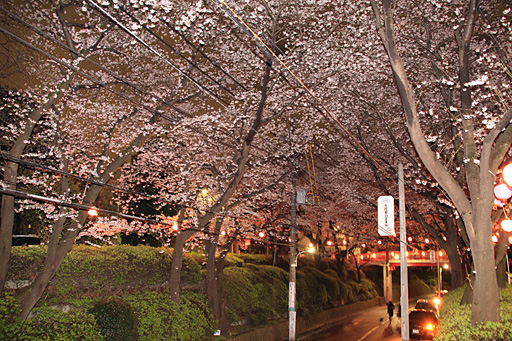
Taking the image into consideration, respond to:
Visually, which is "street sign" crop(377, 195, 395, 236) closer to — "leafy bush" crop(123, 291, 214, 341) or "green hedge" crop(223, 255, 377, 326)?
"leafy bush" crop(123, 291, 214, 341)

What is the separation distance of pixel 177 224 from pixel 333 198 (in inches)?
675

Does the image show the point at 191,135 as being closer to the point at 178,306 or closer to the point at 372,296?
the point at 178,306

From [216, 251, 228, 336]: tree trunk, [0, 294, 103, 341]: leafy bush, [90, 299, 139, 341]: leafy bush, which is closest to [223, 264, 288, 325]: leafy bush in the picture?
[216, 251, 228, 336]: tree trunk

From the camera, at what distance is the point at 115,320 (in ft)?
40.4

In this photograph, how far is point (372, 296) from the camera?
44.3m

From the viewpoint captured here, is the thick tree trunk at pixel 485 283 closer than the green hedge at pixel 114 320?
Yes

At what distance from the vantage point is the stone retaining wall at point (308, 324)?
65.4ft

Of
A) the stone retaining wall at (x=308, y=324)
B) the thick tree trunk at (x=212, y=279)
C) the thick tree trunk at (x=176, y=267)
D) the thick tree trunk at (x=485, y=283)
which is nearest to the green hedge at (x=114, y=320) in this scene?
the thick tree trunk at (x=176, y=267)

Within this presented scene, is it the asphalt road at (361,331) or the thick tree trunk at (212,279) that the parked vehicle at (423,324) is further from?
the thick tree trunk at (212,279)

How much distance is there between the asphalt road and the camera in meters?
23.1

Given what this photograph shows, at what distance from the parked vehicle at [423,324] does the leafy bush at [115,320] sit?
17.7 m

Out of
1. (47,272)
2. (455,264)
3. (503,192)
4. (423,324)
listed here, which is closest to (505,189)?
(503,192)

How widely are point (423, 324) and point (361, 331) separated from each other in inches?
193

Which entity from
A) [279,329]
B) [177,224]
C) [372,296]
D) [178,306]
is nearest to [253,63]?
[177,224]
